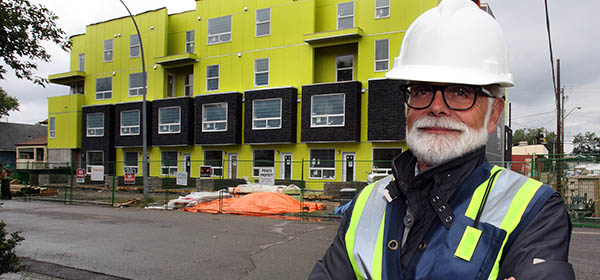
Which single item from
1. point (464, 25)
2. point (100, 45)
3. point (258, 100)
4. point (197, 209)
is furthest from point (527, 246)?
point (100, 45)

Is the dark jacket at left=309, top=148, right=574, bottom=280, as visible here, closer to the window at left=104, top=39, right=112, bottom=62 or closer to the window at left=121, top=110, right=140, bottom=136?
the window at left=121, top=110, right=140, bottom=136

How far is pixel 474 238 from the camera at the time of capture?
1359 millimetres

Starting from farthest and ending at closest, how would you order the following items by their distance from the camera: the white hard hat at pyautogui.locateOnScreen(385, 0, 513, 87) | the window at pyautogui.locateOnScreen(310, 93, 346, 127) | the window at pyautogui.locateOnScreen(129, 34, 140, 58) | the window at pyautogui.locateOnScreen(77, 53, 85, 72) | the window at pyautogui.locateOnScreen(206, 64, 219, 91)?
the window at pyautogui.locateOnScreen(77, 53, 85, 72), the window at pyautogui.locateOnScreen(129, 34, 140, 58), the window at pyautogui.locateOnScreen(206, 64, 219, 91), the window at pyautogui.locateOnScreen(310, 93, 346, 127), the white hard hat at pyautogui.locateOnScreen(385, 0, 513, 87)

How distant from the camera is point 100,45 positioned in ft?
103

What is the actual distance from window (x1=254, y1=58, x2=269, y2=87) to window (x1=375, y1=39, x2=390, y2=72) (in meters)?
6.66

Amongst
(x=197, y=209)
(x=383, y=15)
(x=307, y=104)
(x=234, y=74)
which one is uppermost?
(x=383, y=15)

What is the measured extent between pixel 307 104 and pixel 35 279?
1704 cm

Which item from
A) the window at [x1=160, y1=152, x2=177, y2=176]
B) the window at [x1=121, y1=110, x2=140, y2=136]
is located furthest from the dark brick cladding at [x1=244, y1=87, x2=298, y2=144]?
the window at [x1=121, y1=110, x2=140, y2=136]

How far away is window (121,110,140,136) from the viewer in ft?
93.8

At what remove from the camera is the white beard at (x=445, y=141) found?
1.60 metres

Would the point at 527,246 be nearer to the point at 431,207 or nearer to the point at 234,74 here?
the point at 431,207

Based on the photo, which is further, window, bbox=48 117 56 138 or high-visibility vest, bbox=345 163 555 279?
window, bbox=48 117 56 138

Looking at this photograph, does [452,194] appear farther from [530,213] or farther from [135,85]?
[135,85]

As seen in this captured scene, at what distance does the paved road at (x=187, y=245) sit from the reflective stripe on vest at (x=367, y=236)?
5092 millimetres
